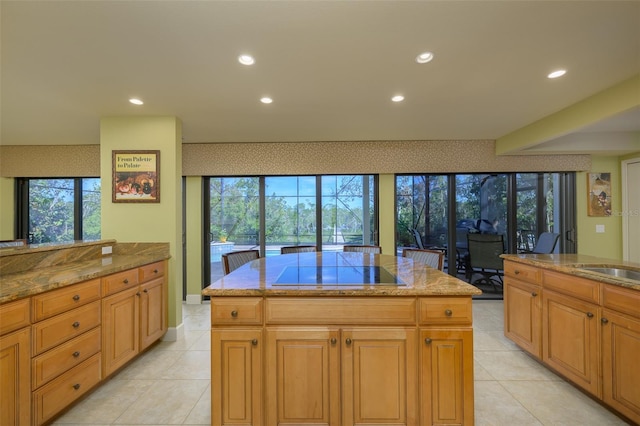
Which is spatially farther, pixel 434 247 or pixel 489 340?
pixel 434 247

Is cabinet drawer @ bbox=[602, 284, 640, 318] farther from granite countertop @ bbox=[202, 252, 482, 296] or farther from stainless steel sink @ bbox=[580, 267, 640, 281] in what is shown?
granite countertop @ bbox=[202, 252, 482, 296]

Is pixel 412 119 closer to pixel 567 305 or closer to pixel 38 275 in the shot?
pixel 567 305

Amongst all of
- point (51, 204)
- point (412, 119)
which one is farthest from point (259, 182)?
point (51, 204)

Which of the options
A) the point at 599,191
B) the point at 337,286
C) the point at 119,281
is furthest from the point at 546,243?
the point at 119,281

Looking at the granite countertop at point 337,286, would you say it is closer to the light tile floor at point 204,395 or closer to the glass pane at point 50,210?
the light tile floor at point 204,395

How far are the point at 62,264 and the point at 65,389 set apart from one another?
105 centimetres

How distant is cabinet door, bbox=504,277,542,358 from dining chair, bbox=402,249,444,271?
0.74 metres

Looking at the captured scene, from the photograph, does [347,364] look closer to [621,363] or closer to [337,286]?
[337,286]

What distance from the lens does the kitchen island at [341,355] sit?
54.8 inches

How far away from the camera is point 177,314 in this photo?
2.86 metres

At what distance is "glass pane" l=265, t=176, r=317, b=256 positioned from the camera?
416 cm

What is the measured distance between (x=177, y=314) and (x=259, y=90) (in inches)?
98.2

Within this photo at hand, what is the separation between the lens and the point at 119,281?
2.13 metres

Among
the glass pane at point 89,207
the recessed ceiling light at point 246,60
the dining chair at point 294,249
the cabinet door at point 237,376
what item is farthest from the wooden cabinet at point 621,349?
the glass pane at point 89,207
